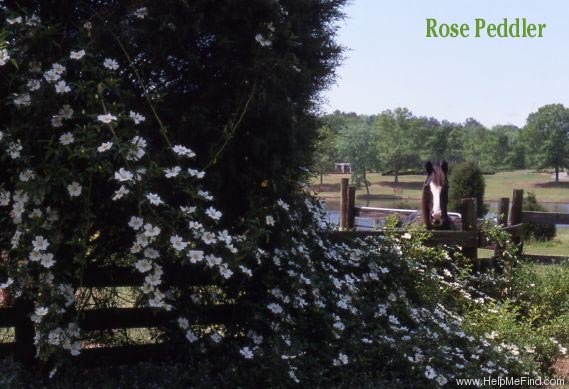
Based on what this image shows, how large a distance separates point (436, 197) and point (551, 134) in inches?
2247

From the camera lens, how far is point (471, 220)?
8.33 m

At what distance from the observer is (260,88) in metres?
4.60

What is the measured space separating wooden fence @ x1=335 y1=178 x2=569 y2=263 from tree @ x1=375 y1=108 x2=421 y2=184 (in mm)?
42110

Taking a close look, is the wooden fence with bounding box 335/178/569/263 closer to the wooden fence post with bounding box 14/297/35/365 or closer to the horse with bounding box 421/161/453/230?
the horse with bounding box 421/161/453/230

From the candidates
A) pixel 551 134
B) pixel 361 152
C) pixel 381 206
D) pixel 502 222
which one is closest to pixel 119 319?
pixel 502 222

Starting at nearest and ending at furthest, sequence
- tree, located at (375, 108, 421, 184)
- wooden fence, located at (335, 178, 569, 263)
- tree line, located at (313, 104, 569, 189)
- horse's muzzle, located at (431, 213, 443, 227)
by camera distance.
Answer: wooden fence, located at (335, 178, 569, 263)
horse's muzzle, located at (431, 213, 443, 227)
tree line, located at (313, 104, 569, 189)
tree, located at (375, 108, 421, 184)

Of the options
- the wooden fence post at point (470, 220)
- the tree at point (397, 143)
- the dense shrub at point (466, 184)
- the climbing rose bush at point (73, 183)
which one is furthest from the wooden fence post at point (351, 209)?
the tree at point (397, 143)

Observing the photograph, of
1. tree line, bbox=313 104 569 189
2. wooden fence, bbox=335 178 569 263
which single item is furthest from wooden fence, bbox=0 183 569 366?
tree line, bbox=313 104 569 189

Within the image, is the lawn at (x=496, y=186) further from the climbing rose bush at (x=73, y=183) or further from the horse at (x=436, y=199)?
the climbing rose bush at (x=73, y=183)

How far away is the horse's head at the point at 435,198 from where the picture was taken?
864 cm

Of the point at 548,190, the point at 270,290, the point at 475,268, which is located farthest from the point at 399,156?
the point at 270,290

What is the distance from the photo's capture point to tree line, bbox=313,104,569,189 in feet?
186

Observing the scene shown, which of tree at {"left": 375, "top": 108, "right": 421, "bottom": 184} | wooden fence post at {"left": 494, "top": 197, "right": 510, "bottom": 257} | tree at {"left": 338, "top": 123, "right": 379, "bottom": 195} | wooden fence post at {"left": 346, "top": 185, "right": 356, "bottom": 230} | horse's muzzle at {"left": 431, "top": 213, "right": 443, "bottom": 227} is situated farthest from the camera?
tree at {"left": 375, "top": 108, "right": 421, "bottom": 184}

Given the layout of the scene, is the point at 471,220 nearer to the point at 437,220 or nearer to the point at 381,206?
the point at 437,220
